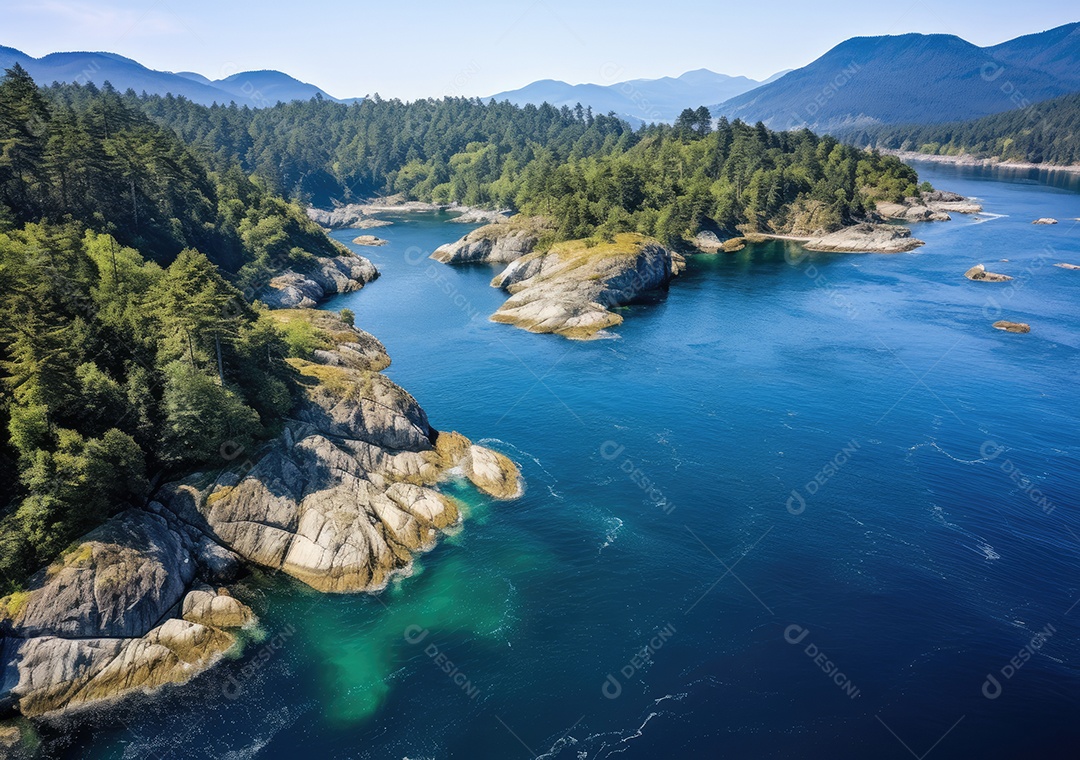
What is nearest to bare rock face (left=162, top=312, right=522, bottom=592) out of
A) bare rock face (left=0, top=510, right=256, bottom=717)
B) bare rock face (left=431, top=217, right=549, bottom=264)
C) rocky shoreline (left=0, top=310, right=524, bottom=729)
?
rocky shoreline (left=0, top=310, right=524, bottom=729)

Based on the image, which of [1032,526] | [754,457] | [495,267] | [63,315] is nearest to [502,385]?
[754,457]

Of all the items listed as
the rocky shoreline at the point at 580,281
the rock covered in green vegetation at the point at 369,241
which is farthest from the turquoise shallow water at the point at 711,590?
the rock covered in green vegetation at the point at 369,241

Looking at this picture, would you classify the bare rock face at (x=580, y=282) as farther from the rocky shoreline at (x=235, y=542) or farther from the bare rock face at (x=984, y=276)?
the bare rock face at (x=984, y=276)

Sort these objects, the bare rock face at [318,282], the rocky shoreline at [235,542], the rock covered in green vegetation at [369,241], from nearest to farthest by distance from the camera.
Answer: the rocky shoreline at [235,542], the bare rock face at [318,282], the rock covered in green vegetation at [369,241]

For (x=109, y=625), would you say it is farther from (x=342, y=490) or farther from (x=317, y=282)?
(x=317, y=282)

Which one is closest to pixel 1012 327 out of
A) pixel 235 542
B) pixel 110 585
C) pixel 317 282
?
pixel 235 542

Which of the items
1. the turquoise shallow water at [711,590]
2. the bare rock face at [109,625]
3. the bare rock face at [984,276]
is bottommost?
the turquoise shallow water at [711,590]

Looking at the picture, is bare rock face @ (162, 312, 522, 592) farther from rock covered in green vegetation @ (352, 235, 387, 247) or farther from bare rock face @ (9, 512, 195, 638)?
rock covered in green vegetation @ (352, 235, 387, 247)

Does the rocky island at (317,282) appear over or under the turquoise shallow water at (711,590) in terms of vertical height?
over
